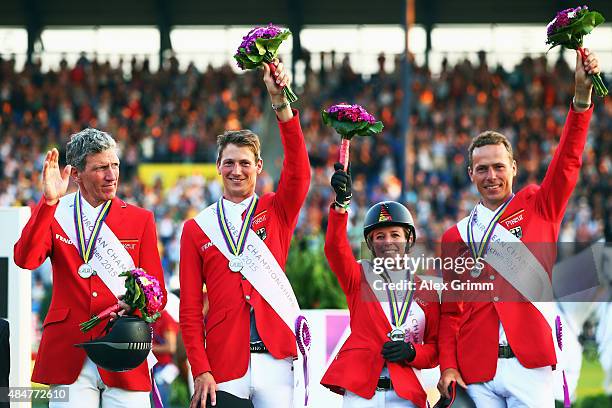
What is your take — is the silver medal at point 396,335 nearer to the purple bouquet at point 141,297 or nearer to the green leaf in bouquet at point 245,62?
the purple bouquet at point 141,297

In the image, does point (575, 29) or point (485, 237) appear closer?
point (575, 29)

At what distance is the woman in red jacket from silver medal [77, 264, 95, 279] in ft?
4.37

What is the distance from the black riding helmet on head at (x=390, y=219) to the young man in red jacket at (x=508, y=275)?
0.82 ft

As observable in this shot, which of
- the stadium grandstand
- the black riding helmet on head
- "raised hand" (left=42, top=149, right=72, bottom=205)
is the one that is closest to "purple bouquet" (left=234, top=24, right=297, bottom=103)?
the black riding helmet on head

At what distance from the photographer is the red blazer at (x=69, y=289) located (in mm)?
6020

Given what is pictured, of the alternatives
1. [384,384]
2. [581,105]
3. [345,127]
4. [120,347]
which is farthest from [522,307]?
[120,347]

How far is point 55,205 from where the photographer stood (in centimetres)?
596

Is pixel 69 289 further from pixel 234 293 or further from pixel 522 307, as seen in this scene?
pixel 522 307

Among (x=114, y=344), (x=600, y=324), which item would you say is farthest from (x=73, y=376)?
(x=600, y=324)

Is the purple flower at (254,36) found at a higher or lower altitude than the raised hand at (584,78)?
higher

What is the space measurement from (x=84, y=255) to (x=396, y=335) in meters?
1.80

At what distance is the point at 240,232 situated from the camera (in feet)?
20.5

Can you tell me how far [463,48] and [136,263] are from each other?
86.3 feet

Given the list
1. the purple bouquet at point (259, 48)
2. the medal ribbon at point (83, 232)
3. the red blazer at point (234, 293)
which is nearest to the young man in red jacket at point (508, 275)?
the red blazer at point (234, 293)
